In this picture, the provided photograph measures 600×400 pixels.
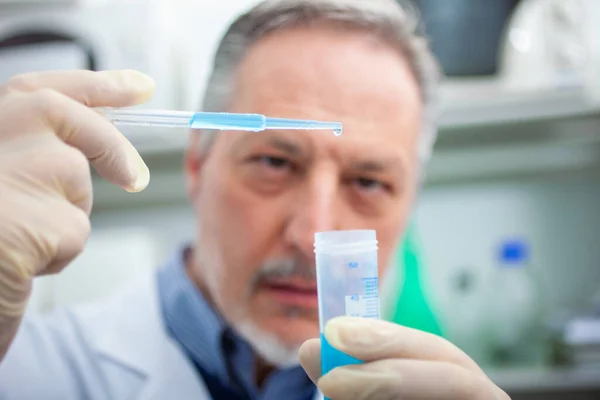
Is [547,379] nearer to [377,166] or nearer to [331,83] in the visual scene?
[377,166]

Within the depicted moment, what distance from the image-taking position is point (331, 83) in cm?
87

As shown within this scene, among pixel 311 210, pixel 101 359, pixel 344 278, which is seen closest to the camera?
pixel 344 278

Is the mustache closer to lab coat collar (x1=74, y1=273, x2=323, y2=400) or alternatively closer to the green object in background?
lab coat collar (x1=74, y1=273, x2=323, y2=400)

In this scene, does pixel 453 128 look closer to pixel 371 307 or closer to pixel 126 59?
pixel 126 59

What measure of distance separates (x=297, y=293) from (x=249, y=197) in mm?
178

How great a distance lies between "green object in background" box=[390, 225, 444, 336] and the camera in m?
1.35

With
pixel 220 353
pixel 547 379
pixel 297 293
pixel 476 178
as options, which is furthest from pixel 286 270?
pixel 476 178

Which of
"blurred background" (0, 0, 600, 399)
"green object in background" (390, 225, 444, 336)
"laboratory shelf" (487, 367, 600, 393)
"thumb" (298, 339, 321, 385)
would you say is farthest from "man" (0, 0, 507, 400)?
"laboratory shelf" (487, 367, 600, 393)

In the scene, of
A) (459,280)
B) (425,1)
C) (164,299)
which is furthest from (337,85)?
(459,280)

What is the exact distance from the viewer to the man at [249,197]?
1.98 feet

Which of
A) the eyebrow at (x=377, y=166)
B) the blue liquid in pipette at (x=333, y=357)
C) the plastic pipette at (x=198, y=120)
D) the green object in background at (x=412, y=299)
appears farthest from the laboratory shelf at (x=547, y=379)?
the plastic pipette at (x=198, y=120)

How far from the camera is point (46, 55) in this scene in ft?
4.15

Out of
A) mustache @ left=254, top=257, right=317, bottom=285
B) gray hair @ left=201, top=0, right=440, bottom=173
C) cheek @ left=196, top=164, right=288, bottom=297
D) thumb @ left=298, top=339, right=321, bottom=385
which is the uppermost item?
gray hair @ left=201, top=0, right=440, bottom=173

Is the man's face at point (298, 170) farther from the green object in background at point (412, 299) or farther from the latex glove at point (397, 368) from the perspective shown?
the green object in background at point (412, 299)
